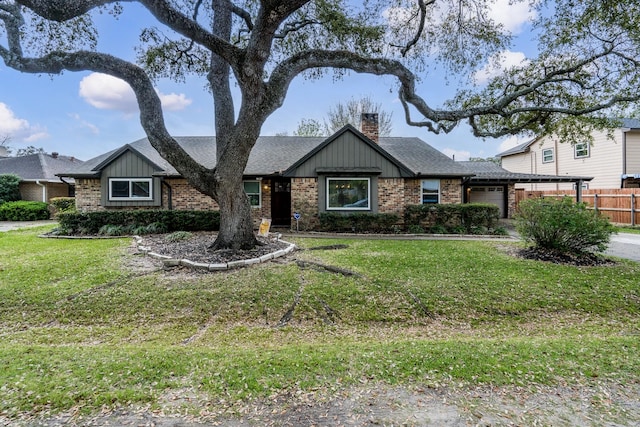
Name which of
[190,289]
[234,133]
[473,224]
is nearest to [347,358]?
[190,289]

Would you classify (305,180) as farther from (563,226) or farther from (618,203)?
(618,203)

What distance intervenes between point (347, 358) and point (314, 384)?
0.64 m

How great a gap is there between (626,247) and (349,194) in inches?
368

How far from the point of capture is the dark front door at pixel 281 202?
15070mm

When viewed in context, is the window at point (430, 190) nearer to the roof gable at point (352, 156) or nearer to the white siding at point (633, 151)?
the roof gable at point (352, 156)

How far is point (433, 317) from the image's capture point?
199 inches

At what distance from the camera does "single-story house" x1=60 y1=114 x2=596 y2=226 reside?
1373 cm

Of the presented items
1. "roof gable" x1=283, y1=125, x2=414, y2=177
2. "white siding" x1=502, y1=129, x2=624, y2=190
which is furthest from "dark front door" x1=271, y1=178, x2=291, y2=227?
"white siding" x1=502, y1=129, x2=624, y2=190

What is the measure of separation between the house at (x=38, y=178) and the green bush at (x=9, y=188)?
0.42 meters

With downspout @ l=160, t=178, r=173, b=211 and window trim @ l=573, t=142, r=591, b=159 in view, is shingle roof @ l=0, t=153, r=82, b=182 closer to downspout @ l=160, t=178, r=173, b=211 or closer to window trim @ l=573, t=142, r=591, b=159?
downspout @ l=160, t=178, r=173, b=211

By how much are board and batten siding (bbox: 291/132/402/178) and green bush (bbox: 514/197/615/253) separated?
649 centimetres

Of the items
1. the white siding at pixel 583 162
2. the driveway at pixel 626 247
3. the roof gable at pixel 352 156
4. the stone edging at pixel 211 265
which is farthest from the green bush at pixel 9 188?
the white siding at pixel 583 162

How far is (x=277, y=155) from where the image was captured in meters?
15.9

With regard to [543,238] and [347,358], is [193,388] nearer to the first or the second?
[347,358]
